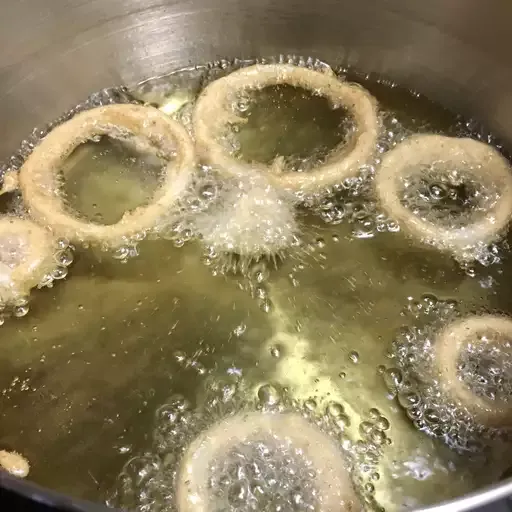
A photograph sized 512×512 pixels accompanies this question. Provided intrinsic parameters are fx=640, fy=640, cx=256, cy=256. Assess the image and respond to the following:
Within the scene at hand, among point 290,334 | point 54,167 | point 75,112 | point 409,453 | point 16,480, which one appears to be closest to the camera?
point 16,480

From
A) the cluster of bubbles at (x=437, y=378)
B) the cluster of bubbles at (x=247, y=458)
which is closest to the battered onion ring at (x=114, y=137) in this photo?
the cluster of bubbles at (x=247, y=458)

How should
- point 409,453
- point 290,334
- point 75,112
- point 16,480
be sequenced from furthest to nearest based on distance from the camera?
point 75,112
point 290,334
point 409,453
point 16,480

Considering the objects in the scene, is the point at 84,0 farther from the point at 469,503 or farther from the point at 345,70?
the point at 469,503

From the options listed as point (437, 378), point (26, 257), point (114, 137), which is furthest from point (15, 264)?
point (437, 378)

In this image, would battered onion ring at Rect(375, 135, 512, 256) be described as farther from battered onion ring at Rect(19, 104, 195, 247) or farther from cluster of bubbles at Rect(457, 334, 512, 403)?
battered onion ring at Rect(19, 104, 195, 247)

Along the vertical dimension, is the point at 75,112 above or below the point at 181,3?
below

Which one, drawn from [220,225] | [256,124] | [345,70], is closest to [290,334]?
[220,225]

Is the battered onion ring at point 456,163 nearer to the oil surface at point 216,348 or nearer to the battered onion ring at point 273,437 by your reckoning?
the oil surface at point 216,348
